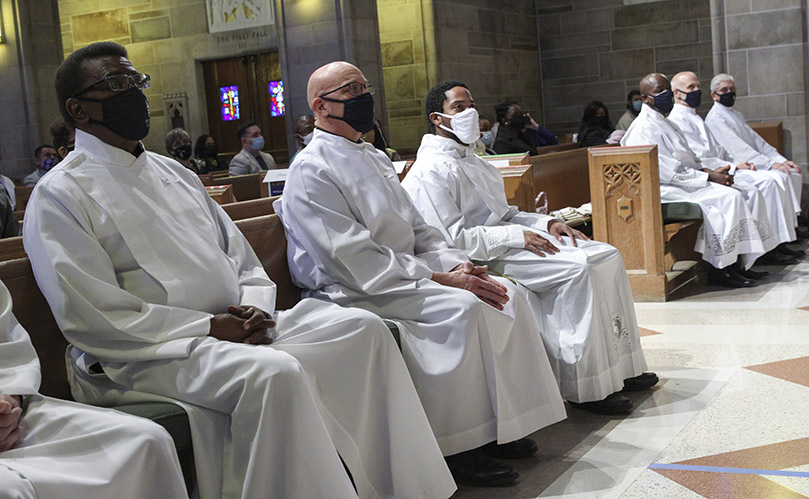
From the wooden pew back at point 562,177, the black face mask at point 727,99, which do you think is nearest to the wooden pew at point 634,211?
the wooden pew back at point 562,177

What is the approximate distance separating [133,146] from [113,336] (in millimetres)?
663

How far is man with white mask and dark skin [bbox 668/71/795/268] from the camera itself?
6.89m

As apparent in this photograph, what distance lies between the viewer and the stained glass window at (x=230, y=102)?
14.1 metres

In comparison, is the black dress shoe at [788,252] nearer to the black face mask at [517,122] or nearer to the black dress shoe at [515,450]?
the black face mask at [517,122]

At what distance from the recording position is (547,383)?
11.2 ft

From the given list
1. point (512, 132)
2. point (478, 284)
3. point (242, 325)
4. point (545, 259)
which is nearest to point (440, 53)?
point (512, 132)

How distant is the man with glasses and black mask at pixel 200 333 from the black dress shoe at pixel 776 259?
200 inches

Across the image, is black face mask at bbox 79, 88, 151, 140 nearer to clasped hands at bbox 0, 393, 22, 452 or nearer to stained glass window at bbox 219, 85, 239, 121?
clasped hands at bbox 0, 393, 22, 452

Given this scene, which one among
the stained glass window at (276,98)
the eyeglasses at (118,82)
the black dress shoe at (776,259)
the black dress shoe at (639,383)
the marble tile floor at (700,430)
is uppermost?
the stained glass window at (276,98)

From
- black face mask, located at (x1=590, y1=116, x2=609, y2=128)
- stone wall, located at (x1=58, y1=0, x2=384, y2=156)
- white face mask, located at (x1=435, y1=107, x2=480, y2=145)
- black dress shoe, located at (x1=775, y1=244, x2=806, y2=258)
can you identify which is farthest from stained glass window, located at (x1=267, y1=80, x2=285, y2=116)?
white face mask, located at (x1=435, y1=107, x2=480, y2=145)

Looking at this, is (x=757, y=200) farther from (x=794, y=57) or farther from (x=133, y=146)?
(x=133, y=146)

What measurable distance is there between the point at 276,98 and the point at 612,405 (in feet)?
35.8

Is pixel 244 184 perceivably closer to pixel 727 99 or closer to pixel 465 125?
pixel 465 125

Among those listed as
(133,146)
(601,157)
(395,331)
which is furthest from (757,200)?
(133,146)
